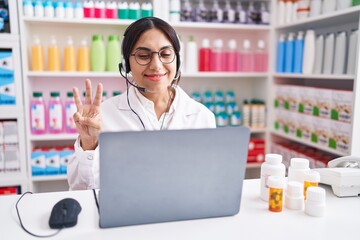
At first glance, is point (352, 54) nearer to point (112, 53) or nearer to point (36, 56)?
point (112, 53)

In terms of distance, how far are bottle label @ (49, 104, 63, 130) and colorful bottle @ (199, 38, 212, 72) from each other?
3.55 ft

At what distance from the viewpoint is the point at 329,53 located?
2.09 meters

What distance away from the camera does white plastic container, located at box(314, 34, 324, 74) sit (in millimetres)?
2135

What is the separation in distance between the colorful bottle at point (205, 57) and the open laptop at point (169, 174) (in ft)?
6.09

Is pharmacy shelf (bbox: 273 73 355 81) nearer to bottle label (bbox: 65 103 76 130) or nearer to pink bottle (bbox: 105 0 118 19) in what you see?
pink bottle (bbox: 105 0 118 19)

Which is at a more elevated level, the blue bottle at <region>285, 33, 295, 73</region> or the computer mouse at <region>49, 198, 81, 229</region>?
the blue bottle at <region>285, 33, 295, 73</region>

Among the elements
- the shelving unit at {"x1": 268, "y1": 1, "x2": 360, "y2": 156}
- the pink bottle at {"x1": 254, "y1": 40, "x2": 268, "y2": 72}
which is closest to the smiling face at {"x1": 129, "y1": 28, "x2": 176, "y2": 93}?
the shelving unit at {"x1": 268, "y1": 1, "x2": 360, "y2": 156}

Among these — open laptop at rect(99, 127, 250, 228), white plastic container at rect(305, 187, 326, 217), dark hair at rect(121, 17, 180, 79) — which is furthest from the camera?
dark hair at rect(121, 17, 180, 79)

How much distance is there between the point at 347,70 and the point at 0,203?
1859mm

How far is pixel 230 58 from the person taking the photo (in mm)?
2648

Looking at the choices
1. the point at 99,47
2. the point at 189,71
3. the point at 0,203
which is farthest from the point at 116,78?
the point at 0,203

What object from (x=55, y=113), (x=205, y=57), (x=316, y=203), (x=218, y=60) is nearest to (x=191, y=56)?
(x=205, y=57)

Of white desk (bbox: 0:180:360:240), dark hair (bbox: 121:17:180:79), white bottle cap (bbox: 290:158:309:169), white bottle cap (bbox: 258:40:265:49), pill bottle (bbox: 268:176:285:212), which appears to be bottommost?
white desk (bbox: 0:180:360:240)

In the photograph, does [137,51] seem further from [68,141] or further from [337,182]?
[68,141]
